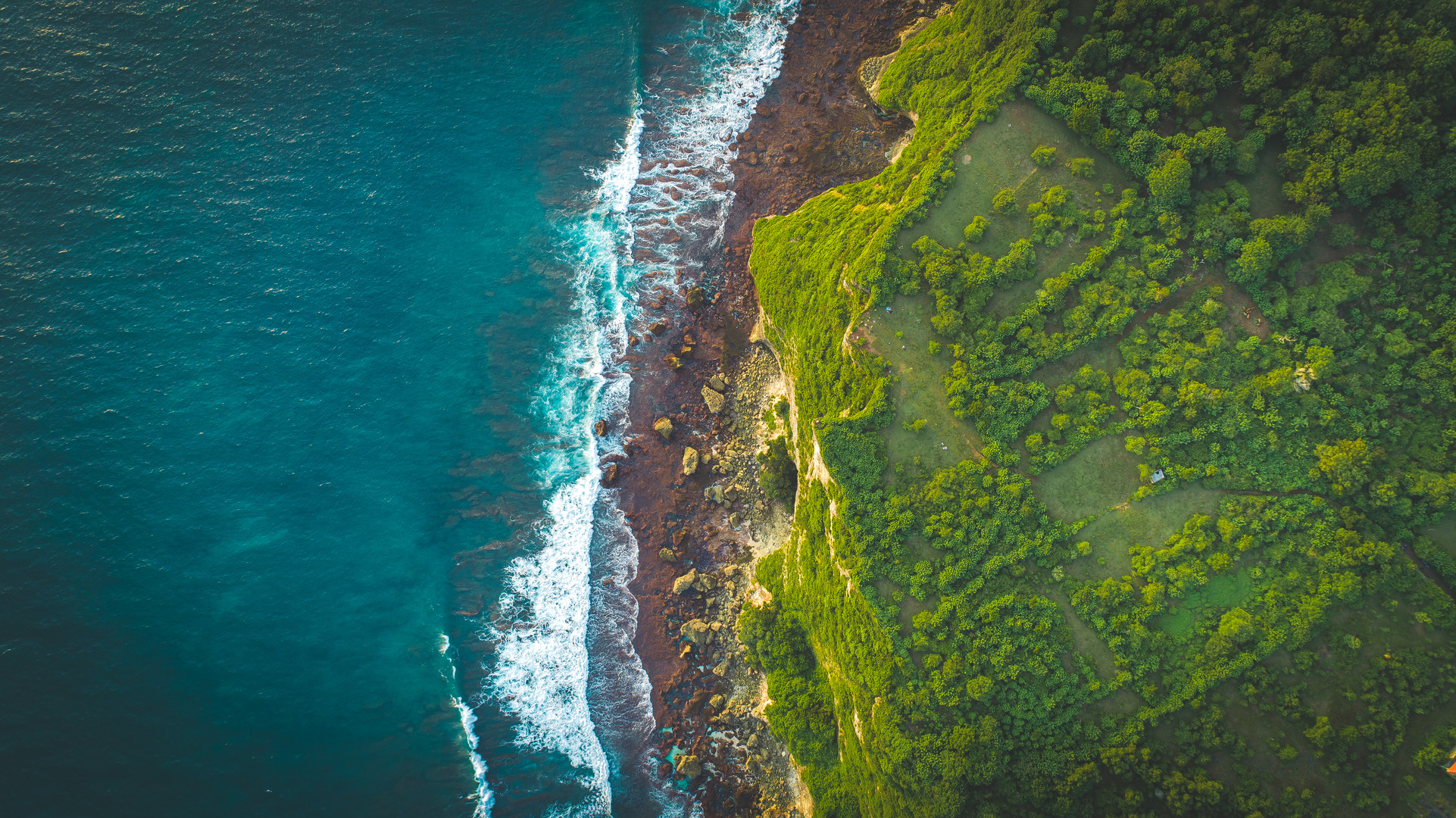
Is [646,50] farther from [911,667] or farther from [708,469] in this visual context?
[911,667]

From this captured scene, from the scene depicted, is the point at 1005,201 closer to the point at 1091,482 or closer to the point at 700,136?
the point at 1091,482

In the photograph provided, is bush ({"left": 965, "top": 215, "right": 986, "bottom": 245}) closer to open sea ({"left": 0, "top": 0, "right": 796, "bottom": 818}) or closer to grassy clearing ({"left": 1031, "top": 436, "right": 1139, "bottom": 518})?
grassy clearing ({"left": 1031, "top": 436, "right": 1139, "bottom": 518})

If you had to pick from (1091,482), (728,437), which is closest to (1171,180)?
(1091,482)

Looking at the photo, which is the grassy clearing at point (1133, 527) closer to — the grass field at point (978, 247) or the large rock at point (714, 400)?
the grass field at point (978, 247)

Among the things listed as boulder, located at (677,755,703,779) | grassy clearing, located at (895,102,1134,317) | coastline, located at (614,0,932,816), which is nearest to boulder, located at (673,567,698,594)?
coastline, located at (614,0,932,816)

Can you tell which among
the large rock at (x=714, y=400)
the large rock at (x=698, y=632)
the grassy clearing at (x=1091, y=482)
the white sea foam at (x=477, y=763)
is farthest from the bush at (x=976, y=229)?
the white sea foam at (x=477, y=763)

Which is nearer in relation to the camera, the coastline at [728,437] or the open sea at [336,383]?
the open sea at [336,383]
